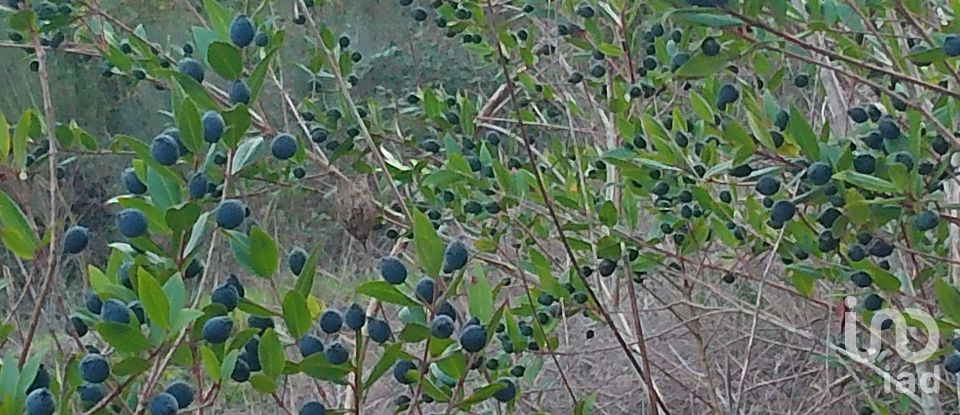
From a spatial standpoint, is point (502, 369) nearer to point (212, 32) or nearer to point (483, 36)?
point (212, 32)

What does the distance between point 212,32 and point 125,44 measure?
71 centimetres

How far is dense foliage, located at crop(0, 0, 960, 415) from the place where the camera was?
0.74 meters

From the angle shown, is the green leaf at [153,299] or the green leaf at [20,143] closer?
the green leaf at [153,299]

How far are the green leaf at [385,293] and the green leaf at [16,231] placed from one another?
0.78ft

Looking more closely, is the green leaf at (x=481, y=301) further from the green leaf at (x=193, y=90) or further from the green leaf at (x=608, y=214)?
the green leaf at (x=608, y=214)

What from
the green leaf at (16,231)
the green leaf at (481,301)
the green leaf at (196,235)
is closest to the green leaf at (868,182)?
the green leaf at (481,301)

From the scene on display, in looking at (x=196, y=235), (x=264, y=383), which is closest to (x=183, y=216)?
(x=196, y=235)

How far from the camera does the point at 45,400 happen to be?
66cm

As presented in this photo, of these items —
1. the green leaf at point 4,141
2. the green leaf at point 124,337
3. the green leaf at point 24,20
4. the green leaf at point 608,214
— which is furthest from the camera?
the green leaf at point 608,214

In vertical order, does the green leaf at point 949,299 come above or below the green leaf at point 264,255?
below

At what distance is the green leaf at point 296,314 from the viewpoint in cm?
74

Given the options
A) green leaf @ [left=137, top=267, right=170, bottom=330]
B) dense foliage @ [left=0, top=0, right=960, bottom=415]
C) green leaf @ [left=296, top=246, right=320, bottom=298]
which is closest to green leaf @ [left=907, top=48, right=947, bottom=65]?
dense foliage @ [left=0, top=0, right=960, bottom=415]

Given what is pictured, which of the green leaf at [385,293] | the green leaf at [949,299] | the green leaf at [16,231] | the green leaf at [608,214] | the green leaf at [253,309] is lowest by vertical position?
the green leaf at [608,214]

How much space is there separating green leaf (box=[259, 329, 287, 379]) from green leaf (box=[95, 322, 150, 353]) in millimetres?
77
